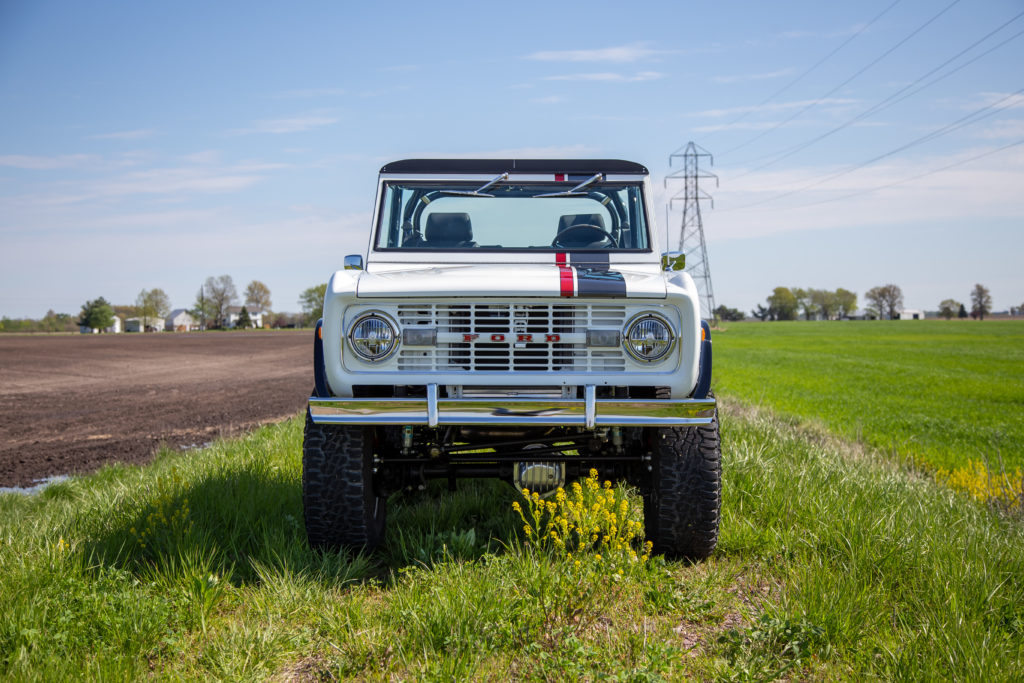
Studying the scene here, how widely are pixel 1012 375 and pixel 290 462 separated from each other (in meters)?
→ 21.9

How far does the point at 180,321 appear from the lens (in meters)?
118

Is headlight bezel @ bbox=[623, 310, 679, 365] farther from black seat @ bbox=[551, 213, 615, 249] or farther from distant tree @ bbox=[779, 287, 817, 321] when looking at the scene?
distant tree @ bbox=[779, 287, 817, 321]

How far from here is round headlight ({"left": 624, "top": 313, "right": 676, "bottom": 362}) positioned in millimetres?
3664

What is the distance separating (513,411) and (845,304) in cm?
16252

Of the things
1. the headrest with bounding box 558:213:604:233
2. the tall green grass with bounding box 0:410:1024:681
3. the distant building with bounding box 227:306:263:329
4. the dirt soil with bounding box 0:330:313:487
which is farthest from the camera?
the distant building with bounding box 227:306:263:329

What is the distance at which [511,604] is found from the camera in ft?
10.3

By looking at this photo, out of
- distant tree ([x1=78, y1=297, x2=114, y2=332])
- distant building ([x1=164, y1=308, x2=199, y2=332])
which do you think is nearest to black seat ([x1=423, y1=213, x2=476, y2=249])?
distant tree ([x1=78, y1=297, x2=114, y2=332])

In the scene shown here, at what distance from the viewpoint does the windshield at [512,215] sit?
4.91 m

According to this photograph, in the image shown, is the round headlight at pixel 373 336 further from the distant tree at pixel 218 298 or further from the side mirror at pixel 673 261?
the distant tree at pixel 218 298

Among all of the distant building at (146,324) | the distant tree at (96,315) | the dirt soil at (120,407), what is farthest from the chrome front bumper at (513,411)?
the distant building at (146,324)

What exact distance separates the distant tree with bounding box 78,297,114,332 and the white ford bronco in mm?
95838

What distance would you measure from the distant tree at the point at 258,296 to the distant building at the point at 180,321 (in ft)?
31.8

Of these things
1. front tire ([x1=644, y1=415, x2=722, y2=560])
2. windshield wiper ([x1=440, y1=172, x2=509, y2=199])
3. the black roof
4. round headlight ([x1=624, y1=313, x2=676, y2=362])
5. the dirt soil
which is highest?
the black roof

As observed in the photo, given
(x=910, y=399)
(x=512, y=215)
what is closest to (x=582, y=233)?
(x=512, y=215)
